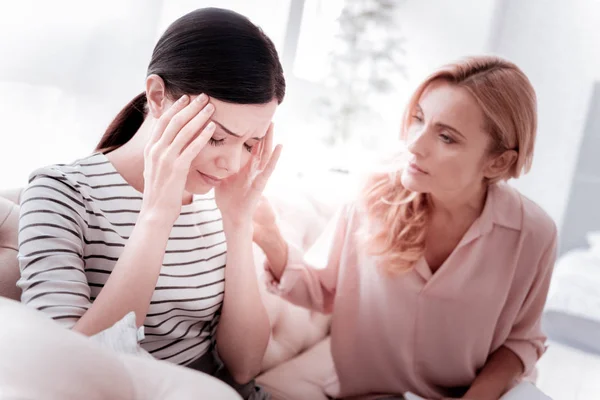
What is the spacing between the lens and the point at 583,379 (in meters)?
2.40

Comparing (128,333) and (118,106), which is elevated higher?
(118,106)

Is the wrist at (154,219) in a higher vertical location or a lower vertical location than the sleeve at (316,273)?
higher

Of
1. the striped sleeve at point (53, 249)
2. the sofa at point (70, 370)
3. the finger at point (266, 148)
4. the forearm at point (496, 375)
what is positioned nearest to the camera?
the sofa at point (70, 370)

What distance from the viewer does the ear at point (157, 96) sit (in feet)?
3.62

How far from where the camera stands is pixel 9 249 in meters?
1.10

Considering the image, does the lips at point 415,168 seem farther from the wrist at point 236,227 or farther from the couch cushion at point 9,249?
the couch cushion at point 9,249

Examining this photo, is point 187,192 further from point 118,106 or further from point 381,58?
point 381,58

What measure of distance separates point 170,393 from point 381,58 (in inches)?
127

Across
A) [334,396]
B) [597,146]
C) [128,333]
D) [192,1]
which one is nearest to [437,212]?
[334,396]

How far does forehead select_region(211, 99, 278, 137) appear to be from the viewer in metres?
1.06

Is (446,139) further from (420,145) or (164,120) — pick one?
(164,120)

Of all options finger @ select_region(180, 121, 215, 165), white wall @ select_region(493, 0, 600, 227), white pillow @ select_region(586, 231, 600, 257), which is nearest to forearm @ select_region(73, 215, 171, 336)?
finger @ select_region(180, 121, 215, 165)

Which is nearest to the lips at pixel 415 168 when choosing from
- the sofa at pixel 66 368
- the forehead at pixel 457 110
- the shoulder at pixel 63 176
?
the forehead at pixel 457 110

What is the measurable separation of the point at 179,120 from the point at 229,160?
0.44 ft
